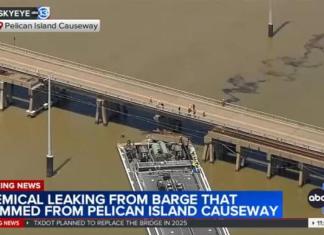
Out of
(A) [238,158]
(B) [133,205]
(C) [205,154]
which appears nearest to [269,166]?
(A) [238,158]

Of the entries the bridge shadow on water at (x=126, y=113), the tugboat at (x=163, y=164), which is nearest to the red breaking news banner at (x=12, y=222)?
the tugboat at (x=163, y=164)

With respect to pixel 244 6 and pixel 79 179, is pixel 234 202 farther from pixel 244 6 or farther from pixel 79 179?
pixel 244 6

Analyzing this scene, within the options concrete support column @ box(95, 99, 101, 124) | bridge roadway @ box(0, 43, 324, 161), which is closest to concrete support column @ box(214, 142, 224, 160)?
bridge roadway @ box(0, 43, 324, 161)

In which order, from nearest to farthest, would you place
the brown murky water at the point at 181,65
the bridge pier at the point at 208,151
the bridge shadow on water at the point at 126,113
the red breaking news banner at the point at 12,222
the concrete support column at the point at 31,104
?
1. the red breaking news banner at the point at 12,222
2. the brown murky water at the point at 181,65
3. the bridge pier at the point at 208,151
4. the bridge shadow on water at the point at 126,113
5. the concrete support column at the point at 31,104

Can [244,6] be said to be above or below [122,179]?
above

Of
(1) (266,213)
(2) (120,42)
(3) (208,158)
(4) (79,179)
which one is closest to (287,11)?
(2) (120,42)

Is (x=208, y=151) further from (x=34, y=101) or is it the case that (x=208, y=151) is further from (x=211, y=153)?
(x=34, y=101)

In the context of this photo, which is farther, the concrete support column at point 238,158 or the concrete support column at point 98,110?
the concrete support column at point 98,110

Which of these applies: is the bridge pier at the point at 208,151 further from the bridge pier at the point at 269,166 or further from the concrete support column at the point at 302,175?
the concrete support column at the point at 302,175

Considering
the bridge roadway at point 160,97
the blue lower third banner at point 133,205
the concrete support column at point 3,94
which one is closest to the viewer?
the blue lower third banner at point 133,205
